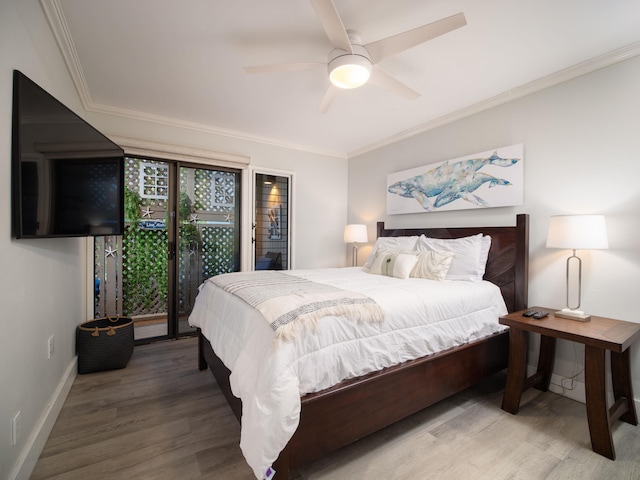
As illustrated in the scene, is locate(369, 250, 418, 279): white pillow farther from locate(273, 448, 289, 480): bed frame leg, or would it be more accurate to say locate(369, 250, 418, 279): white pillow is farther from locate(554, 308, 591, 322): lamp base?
locate(273, 448, 289, 480): bed frame leg

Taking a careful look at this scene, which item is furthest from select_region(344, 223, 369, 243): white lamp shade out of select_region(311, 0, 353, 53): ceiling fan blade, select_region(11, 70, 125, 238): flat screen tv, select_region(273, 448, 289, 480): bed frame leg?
select_region(273, 448, 289, 480): bed frame leg

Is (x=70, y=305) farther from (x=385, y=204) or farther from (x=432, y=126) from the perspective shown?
(x=432, y=126)

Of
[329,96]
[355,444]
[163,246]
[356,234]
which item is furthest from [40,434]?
[356,234]

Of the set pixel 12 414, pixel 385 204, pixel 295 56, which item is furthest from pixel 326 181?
pixel 12 414

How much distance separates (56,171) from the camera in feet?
5.31

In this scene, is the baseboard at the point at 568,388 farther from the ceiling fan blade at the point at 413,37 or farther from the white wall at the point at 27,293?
the white wall at the point at 27,293

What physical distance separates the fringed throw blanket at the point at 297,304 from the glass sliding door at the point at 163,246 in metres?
1.78

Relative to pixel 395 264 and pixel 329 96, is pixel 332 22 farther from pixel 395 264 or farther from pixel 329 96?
pixel 395 264

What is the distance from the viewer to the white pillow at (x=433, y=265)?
2590 millimetres

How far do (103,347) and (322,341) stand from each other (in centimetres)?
221

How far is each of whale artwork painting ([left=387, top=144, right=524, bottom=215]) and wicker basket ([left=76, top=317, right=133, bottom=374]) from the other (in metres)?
3.19

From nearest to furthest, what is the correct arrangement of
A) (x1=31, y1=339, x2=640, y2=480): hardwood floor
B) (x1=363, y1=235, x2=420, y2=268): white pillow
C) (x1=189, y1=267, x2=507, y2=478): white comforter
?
1. (x1=189, y1=267, x2=507, y2=478): white comforter
2. (x1=31, y1=339, x2=640, y2=480): hardwood floor
3. (x1=363, y1=235, x2=420, y2=268): white pillow

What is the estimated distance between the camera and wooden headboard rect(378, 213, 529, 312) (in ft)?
8.06

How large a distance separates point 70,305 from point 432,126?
389cm
